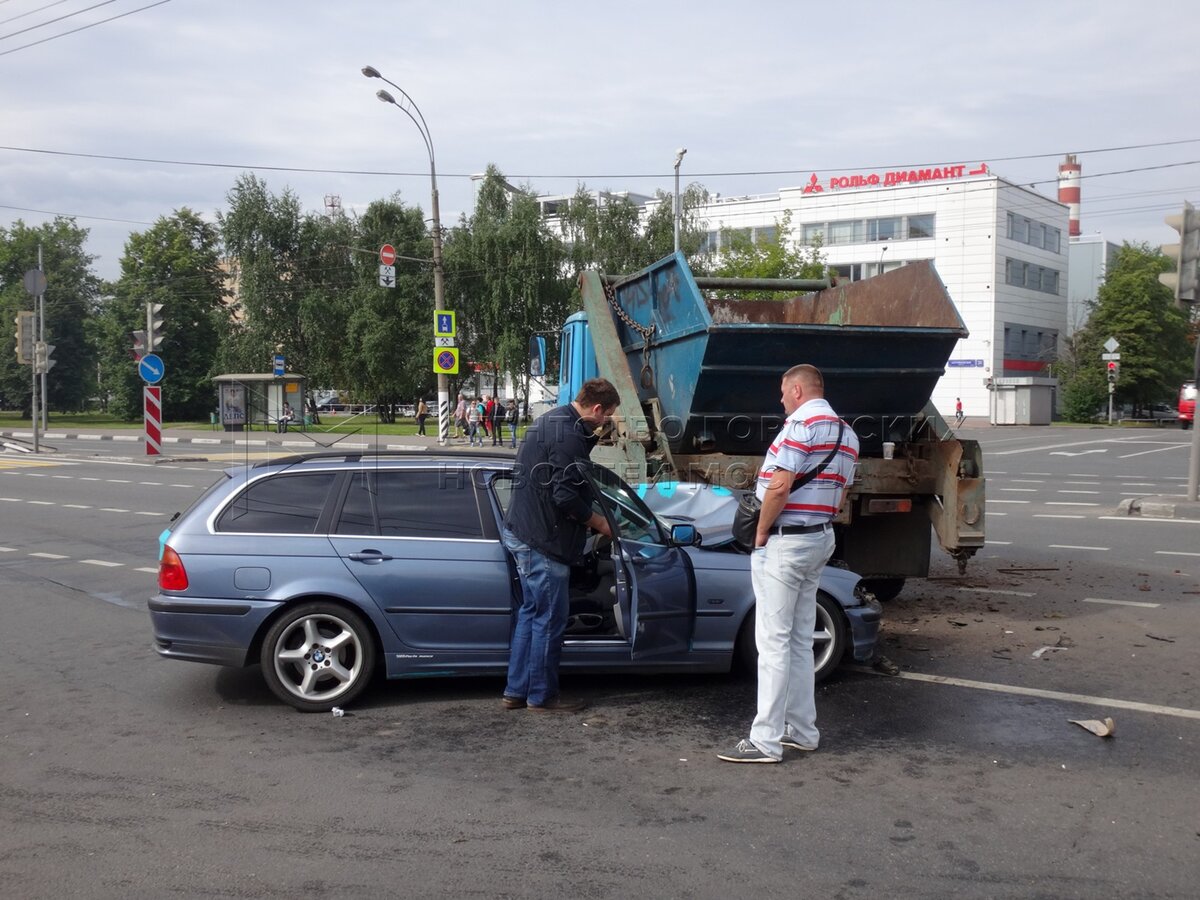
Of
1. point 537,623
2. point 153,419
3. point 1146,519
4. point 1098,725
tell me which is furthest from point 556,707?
point 153,419

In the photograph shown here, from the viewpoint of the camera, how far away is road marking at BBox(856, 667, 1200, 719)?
578cm

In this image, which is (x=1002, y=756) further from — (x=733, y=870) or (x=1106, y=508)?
(x=1106, y=508)

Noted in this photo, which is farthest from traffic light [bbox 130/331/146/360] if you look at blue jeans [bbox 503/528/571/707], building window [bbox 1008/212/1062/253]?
building window [bbox 1008/212/1062/253]

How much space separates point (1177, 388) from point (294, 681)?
261 feet

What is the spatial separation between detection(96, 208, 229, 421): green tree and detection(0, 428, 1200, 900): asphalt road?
189 feet

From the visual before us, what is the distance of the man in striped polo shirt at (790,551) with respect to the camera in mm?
4867

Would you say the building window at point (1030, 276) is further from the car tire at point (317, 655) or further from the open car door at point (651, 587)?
the car tire at point (317, 655)

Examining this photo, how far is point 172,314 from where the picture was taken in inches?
2501

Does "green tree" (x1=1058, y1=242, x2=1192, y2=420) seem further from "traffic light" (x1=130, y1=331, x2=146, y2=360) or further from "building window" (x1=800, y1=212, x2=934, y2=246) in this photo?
"traffic light" (x1=130, y1=331, x2=146, y2=360)

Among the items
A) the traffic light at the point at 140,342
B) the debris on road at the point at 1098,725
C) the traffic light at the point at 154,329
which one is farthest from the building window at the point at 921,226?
the debris on road at the point at 1098,725

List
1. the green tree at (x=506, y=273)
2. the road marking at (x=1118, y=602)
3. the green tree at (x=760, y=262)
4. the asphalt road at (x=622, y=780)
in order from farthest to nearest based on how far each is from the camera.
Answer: the green tree at (x=506, y=273) < the green tree at (x=760, y=262) < the road marking at (x=1118, y=602) < the asphalt road at (x=622, y=780)

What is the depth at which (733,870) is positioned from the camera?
3.81m

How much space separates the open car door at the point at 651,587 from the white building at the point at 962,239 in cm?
5937

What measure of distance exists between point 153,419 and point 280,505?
22225 mm
